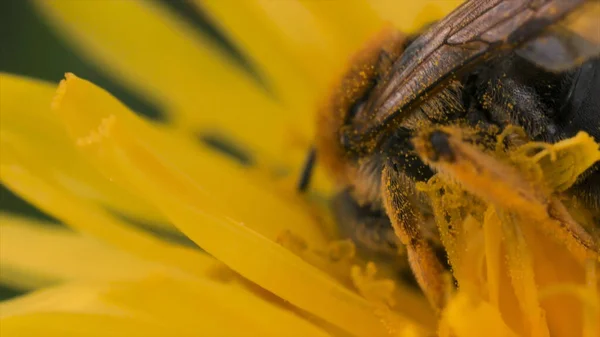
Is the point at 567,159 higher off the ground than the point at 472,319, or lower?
higher

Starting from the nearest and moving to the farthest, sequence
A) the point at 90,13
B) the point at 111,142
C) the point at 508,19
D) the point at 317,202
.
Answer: the point at 508,19
the point at 111,142
the point at 317,202
the point at 90,13

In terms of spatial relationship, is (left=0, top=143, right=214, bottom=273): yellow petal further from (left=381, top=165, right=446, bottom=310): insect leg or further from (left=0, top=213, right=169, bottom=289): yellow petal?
(left=381, top=165, right=446, bottom=310): insect leg

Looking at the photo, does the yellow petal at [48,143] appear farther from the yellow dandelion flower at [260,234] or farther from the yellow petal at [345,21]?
the yellow petal at [345,21]

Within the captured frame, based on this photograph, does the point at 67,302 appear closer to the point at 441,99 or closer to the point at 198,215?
the point at 198,215

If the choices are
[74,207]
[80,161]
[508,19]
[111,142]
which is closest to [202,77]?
[80,161]

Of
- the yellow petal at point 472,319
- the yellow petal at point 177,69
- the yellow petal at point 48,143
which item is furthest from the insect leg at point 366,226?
the yellow petal at point 177,69

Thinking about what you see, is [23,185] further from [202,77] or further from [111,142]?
[202,77]

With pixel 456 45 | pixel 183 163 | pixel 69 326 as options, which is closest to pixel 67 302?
pixel 69 326
